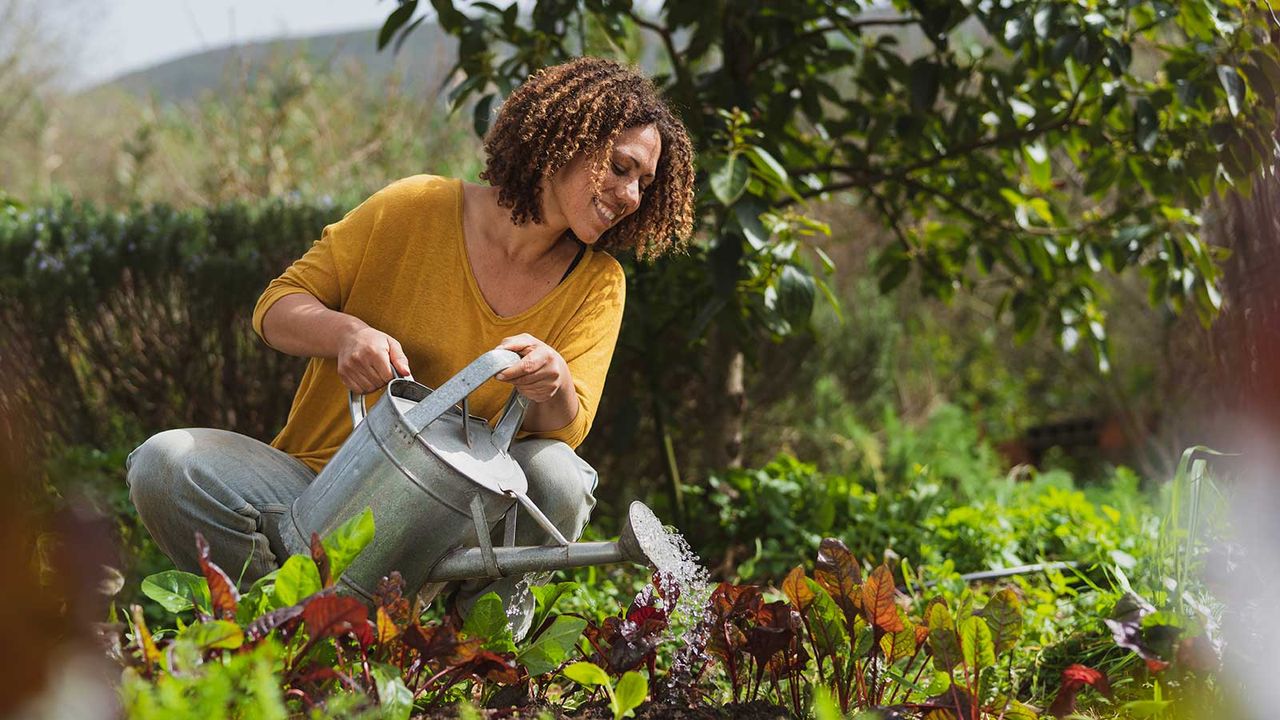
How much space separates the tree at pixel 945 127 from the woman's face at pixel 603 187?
0.39m

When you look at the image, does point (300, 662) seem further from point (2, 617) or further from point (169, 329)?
point (169, 329)

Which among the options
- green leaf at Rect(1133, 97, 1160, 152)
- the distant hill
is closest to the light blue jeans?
green leaf at Rect(1133, 97, 1160, 152)

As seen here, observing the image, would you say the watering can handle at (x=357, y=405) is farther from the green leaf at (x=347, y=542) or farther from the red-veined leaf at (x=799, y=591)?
the red-veined leaf at (x=799, y=591)

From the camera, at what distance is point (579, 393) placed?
6.21ft

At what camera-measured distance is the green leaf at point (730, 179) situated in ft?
7.38

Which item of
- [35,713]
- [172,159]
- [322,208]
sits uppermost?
[35,713]

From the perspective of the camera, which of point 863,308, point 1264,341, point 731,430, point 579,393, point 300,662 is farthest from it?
point 863,308

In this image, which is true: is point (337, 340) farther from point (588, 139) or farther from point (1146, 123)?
point (1146, 123)

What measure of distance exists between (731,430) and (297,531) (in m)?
2.09

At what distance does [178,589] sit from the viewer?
1464 mm

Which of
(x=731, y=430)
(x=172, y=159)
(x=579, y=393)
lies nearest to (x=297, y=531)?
(x=579, y=393)

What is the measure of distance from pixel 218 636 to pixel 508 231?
96 centimetres

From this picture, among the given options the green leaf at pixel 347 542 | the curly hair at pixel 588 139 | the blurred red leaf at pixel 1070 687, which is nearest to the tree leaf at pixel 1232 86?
the curly hair at pixel 588 139

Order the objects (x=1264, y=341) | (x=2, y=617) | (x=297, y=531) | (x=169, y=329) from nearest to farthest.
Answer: (x=2, y=617), (x=1264, y=341), (x=297, y=531), (x=169, y=329)
